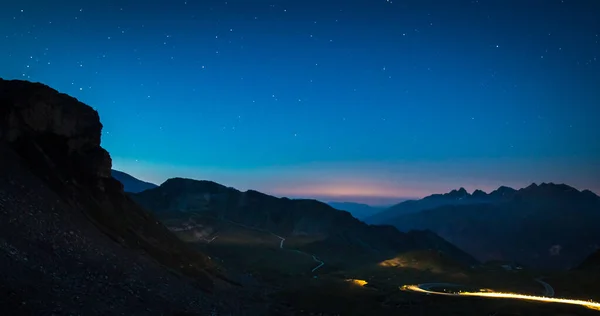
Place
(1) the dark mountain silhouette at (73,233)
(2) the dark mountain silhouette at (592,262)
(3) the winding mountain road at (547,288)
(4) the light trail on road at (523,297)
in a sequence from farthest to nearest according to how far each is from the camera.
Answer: (2) the dark mountain silhouette at (592,262)
(3) the winding mountain road at (547,288)
(4) the light trail on road at (523,297)
(1) the dark mountain silhouette at (73,233)

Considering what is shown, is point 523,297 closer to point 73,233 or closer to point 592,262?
point 592,262

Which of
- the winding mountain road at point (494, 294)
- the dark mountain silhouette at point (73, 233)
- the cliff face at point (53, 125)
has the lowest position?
the winding mountain road at point (494, 294)

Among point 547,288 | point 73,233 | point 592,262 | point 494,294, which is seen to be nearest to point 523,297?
point 494,294

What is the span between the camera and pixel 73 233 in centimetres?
6384

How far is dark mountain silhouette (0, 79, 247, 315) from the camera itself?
142 feet

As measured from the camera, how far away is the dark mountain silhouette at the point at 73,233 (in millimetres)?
43312

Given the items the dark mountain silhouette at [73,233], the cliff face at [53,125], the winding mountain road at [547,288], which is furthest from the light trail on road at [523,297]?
the cliff face at [53,125]

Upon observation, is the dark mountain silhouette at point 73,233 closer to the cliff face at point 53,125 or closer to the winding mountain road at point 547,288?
the cliff face at point 53,125

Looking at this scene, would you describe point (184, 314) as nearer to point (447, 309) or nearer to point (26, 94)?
point (447, 309)

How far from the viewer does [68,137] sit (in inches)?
3878

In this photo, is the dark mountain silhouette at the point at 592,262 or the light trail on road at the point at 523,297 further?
the dark mountain silhouette at the point at 592,262

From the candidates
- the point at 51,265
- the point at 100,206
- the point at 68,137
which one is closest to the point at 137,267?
the point at 51,265

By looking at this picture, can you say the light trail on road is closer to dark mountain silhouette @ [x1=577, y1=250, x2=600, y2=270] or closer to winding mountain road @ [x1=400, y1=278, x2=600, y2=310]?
winding mountain road @ [x1=400, y1=278, x2=600, y2=310]

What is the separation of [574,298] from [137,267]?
104 m
